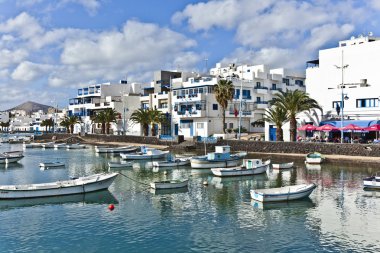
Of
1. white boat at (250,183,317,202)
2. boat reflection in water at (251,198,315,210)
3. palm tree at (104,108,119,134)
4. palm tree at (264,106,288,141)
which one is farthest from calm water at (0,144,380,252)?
palm tree at (104,108,119,134)

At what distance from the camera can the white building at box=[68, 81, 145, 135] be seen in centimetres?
12319

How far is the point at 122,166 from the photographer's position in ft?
200

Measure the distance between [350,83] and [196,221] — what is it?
58.3 m

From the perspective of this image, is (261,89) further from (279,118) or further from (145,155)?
(145,155)

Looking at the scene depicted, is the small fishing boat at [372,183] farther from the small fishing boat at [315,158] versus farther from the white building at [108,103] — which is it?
the white building at [108,103]

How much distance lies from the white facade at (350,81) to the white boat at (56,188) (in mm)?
45981

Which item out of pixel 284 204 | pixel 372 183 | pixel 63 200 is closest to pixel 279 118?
pixel 372 183

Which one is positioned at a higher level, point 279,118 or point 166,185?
point 279,118

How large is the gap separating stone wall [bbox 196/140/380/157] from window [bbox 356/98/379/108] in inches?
465

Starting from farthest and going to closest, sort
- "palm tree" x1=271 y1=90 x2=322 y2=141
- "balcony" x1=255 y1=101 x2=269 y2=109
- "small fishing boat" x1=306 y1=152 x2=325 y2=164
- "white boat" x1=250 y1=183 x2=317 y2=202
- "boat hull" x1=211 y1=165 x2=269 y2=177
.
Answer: "balcony" x1=255 y1=101 x2=269 y2=109, "palm tree" x1=271 y1=90 x2=322 y2=141, "small fishing boat" x1=306 y1=152 x2=325 y2=164, "boat hull" x1=211 y1=165 x2=269 y2=177, "white boat" x1=250 y1=183 x2=317 y2=202

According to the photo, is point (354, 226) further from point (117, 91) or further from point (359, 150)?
point (117, 91)

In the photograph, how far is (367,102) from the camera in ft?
224

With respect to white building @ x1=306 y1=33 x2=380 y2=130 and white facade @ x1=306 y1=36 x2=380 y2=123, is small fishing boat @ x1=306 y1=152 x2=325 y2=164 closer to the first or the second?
white building @ x1=306 y1=33 x2=380 y2=130

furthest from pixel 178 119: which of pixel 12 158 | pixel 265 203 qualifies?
pixel 265 203
